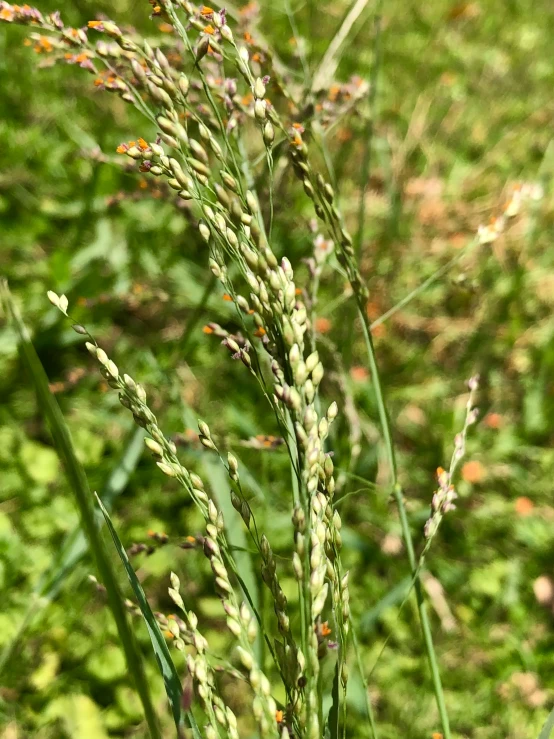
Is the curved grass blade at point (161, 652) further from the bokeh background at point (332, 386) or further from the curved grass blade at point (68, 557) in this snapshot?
the curved grass blade at point (68, 557)

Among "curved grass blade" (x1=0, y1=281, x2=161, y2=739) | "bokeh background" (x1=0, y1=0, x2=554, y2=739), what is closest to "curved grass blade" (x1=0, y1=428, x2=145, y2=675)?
"bokeh background" (x1=0, y1=0, x2=554, y2=739)

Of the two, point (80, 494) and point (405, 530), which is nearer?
point (80, 494)

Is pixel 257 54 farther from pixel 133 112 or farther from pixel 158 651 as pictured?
pixel 133 112

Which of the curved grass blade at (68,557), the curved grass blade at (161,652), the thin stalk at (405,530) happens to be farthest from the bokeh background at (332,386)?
the curved grass blade at (161,652)

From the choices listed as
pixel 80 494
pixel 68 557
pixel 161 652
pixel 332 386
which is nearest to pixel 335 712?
pixel 161 652

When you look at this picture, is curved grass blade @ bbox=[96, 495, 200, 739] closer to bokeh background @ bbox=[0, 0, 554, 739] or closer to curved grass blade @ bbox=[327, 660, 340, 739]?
curved grass blade @ bbox=[327, 660, 340, 739]

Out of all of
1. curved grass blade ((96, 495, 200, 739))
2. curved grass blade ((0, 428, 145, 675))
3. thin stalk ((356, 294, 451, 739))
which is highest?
thin stalk ((356, 294, 451, 739))

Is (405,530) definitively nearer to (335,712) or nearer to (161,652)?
(335,712)

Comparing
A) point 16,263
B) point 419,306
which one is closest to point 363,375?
point 419,306
